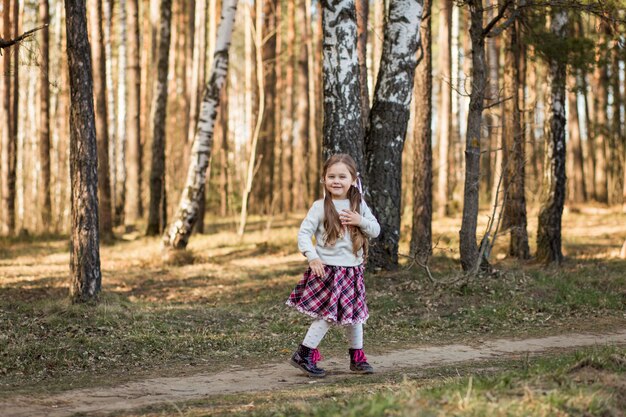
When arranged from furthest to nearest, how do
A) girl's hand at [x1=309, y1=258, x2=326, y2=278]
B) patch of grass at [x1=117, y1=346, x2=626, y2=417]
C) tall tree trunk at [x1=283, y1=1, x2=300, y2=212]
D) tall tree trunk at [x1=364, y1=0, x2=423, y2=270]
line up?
tall tree trunk at [x1=283, y1=1, x2=300, y2=212] → tall tree trunk at [x1=364, y1=0, x2=423, y2=270] → girl's hand at [x1=309, y1=258, x2=326, y2=278] → patch of grass at [x1=117, y1=346, x2=626, y2=417]

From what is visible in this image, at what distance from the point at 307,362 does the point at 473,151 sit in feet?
18.6

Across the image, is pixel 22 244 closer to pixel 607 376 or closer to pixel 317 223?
pixel 317 223

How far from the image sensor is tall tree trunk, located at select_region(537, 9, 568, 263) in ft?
47.7

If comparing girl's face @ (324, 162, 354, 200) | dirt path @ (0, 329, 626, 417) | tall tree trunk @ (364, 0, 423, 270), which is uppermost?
tall tree trunk @ (364, 0, 423, 270)

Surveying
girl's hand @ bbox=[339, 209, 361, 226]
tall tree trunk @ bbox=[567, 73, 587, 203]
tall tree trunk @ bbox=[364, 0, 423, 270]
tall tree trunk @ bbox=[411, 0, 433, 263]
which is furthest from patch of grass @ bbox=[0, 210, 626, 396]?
tall tree trunk @ bbox=[567, 73, 587, 203]

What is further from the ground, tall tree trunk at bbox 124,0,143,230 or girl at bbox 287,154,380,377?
tall tree trunk at bbox 124,0,143,230

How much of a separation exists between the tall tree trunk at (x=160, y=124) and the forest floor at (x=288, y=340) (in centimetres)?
513

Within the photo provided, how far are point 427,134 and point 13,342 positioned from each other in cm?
946

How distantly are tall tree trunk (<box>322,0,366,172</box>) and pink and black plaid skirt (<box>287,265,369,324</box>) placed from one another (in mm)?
4870

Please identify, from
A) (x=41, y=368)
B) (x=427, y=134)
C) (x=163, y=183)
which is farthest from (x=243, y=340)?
(x=163, y=183)

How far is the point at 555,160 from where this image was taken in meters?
14.6

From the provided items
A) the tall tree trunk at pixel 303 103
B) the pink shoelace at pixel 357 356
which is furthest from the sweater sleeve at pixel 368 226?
the tall tree trunk at pixel 303 103

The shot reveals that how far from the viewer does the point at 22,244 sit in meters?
20.9

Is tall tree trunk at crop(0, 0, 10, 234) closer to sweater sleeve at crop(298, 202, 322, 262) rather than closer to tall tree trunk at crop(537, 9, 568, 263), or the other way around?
tall tree trunk at crop(537, 9, 568, 263)
